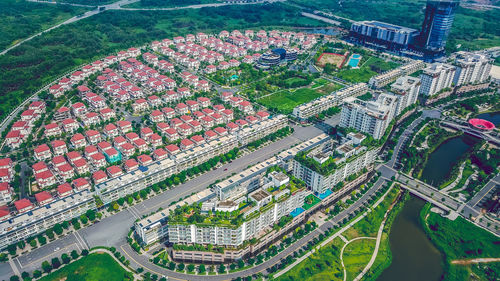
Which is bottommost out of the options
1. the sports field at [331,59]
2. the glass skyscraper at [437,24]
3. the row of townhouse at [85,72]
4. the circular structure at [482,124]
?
the circular structure at [482,124]

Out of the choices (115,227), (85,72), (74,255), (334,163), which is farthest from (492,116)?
(85,72)

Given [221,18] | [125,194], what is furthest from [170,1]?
[125,194]

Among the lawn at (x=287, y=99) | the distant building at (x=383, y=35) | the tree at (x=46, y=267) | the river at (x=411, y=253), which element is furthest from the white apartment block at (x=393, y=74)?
the tree at (x=46, y=267)

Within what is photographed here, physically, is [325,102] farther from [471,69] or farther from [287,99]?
[471,69]

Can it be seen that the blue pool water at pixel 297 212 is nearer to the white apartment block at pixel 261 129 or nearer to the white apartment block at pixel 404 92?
the white apartment block at pixel 261 129

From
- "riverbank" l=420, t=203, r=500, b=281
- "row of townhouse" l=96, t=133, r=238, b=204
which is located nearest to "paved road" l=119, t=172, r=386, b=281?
"row of townhouse" l=96, t=133, r=238, b=204

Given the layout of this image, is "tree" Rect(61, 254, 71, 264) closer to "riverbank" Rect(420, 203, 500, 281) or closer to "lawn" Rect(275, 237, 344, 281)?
"lawn" Rect(275, 237, 344, 281)

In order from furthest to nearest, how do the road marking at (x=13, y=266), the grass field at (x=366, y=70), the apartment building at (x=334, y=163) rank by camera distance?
1. the grass field at (x=366, y=70)
2. the apartment building at (x=334, y=163)
3. the road marking at (x=13, y=266)
